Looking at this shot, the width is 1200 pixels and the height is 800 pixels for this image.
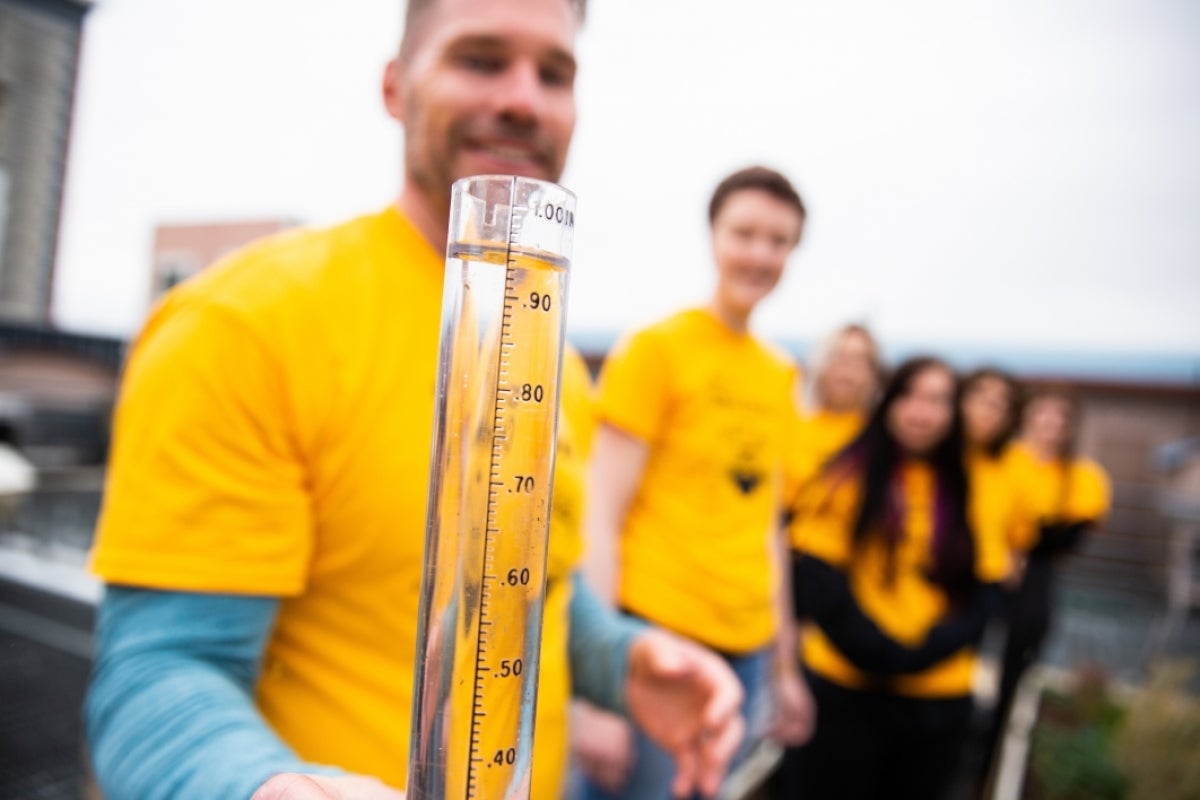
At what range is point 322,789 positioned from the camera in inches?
18.7

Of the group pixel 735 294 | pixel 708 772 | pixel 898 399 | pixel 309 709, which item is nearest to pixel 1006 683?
pixel 898 399

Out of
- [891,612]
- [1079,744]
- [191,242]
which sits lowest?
[1079,744]

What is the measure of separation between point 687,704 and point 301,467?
1.90ft

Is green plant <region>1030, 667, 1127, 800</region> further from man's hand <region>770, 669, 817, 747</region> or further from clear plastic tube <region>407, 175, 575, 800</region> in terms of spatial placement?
clear plastic tube <region>407, 175, 575, 800</region>

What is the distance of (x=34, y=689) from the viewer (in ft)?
11.4

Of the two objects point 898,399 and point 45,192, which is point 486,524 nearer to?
point 898,399

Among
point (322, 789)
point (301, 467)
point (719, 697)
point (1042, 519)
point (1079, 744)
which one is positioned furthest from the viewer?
point (1042, 519)

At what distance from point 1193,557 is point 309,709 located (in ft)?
33.6

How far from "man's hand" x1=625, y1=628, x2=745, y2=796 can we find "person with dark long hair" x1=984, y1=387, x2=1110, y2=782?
3596 millimetres

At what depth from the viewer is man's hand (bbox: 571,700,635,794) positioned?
184cm

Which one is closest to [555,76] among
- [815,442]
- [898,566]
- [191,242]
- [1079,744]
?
[898,566]

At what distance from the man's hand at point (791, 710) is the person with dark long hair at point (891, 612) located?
11 cm

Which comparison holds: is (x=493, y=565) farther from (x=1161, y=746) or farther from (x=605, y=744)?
(x=1161, y=746)

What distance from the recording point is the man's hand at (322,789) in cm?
47
